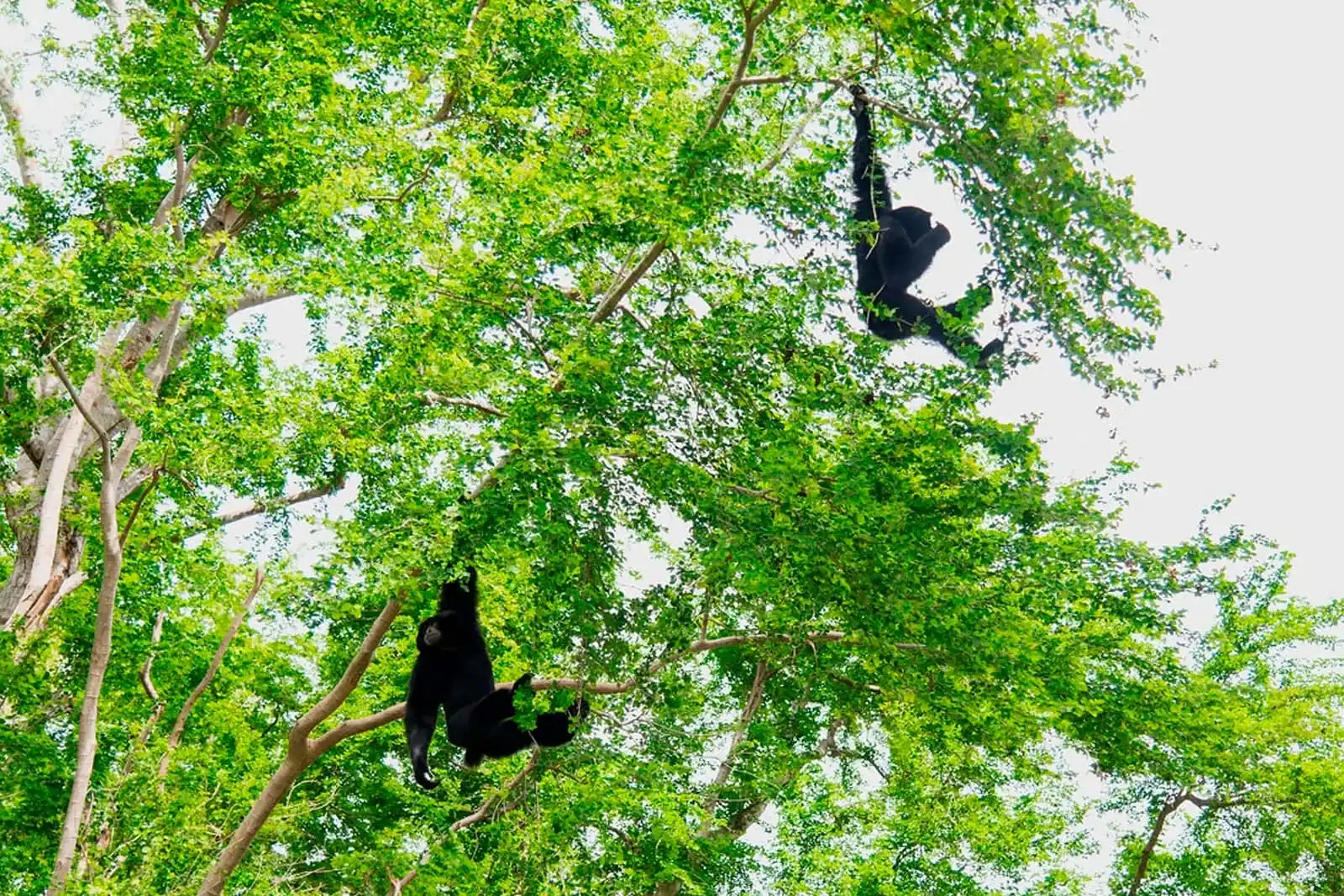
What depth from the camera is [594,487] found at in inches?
280

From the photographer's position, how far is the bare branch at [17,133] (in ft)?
42.0

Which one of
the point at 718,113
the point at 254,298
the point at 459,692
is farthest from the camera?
the point at 254,298

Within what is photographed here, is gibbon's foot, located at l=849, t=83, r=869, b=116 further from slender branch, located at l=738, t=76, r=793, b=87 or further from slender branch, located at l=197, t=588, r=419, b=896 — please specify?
slender branch, located at l=197, t=588, r=419, b=896

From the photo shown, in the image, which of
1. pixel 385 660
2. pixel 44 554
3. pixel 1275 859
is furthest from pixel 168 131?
pixel 1275 859

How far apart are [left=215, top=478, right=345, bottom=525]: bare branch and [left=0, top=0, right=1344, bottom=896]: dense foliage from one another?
0.09 metres

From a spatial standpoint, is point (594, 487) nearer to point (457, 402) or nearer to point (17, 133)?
point (457, 402)

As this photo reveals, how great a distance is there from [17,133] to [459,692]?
27.7ft

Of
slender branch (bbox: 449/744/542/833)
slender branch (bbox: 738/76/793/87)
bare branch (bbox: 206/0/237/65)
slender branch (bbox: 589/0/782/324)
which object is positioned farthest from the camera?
bare branch (bbox: 206/0/237/65)

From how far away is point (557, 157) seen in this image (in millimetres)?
9773

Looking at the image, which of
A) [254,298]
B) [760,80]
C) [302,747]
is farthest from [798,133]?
[254,298]

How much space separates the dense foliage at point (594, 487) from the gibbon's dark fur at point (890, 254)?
289 millimetres

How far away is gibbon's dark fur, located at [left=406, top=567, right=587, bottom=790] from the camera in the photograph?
8672 mm

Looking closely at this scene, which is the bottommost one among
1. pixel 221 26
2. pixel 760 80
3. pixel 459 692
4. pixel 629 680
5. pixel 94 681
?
pixel 94 681

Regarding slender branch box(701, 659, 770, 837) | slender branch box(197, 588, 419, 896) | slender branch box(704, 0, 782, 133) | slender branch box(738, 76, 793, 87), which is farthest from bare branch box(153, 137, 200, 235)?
slender branch box(701, 659, 770, 837)
